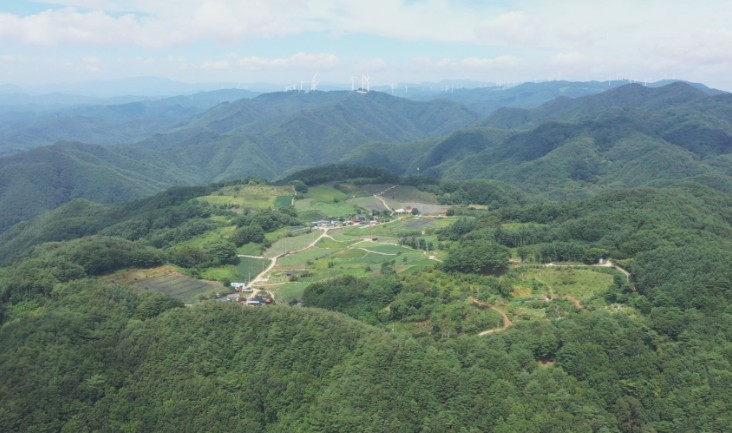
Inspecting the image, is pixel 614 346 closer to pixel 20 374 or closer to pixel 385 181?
pixel 20 374

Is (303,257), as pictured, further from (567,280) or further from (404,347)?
(567,280)

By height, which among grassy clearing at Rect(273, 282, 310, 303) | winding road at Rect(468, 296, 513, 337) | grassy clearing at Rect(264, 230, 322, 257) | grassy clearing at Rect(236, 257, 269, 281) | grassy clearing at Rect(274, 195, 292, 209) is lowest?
grassy clearing at Rect(236, 257, 269, 281)

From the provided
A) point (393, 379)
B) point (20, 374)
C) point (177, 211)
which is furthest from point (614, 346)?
point (177, 211)

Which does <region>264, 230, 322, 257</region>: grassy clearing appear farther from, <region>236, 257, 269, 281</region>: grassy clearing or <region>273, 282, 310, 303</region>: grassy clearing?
<region>273, 282, 310, 303</region>: grassy clearing

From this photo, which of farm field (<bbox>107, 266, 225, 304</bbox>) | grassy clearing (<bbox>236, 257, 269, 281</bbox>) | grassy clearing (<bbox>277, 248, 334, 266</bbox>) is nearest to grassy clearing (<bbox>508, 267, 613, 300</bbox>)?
grassy clearing (<bbox>277, 248, 334, 266</bbox>)

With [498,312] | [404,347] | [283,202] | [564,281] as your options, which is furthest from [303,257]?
[283,202]

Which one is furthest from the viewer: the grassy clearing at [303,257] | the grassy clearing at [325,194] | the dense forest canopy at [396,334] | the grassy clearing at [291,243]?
the grassy clearing at [325,194]

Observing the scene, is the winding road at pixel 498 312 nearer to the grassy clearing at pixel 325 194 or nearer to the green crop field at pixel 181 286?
the green crop field at pixel 181 286

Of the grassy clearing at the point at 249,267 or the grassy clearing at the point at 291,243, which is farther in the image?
the grassy clearing at the point at 291,243

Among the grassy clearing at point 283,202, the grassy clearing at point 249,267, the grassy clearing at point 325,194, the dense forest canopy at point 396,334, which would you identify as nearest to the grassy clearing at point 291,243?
the grassy clearing at point 249,267

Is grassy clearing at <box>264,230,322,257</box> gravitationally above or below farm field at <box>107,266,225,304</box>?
below

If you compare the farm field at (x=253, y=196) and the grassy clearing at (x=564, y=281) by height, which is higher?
the grassy clearing at (x=564, y=281)

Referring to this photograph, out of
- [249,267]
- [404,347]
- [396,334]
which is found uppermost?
[404,347]
